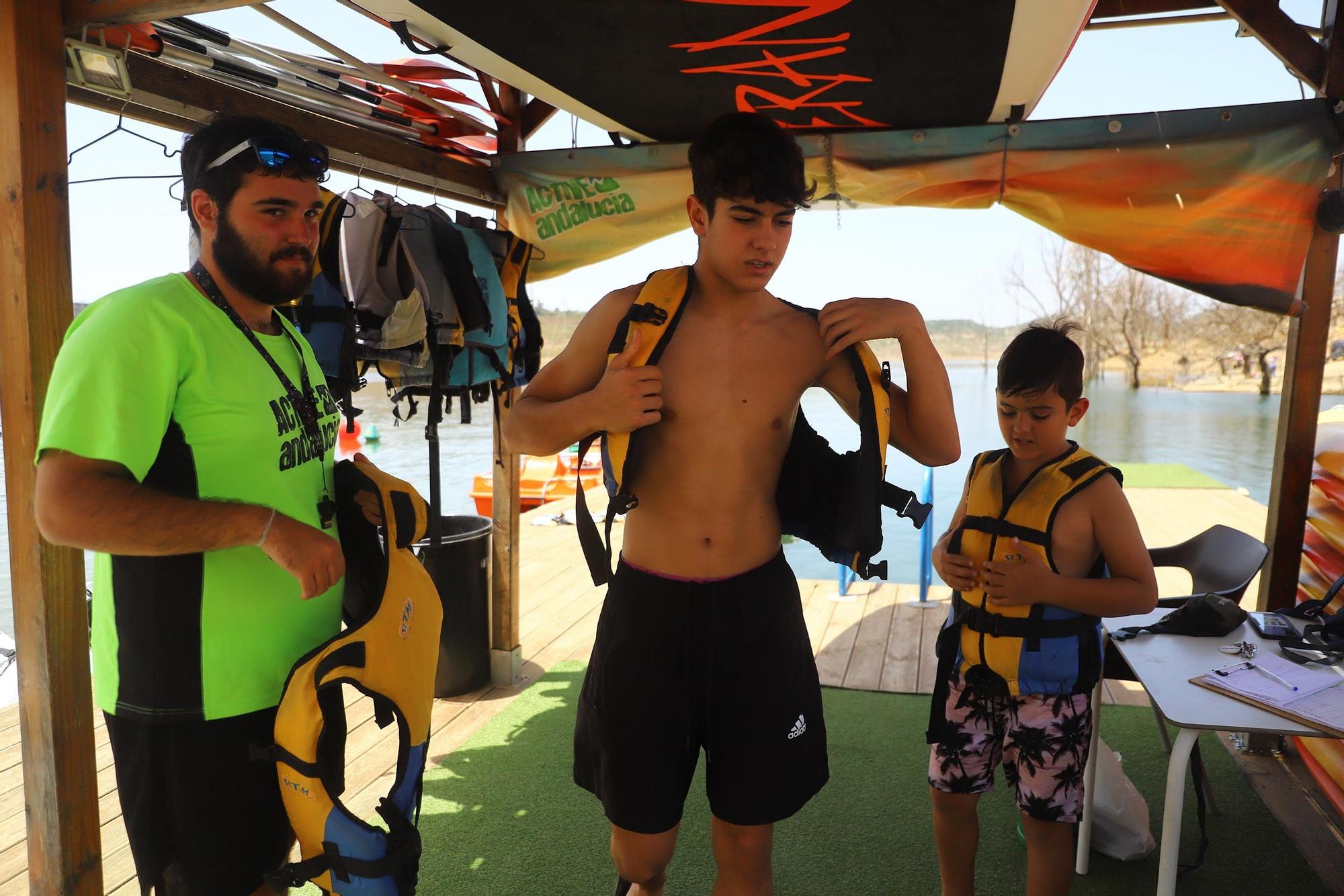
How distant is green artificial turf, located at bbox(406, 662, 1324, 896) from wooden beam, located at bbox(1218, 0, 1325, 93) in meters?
2.68

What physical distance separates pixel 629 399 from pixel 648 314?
216 mm

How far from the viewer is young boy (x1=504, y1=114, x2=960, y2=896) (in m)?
1.78

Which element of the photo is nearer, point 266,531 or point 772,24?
point 266,531

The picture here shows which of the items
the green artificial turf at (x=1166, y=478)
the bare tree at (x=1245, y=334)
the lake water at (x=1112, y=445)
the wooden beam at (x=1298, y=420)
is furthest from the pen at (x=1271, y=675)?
the bare tree at (x=1245, y=334)

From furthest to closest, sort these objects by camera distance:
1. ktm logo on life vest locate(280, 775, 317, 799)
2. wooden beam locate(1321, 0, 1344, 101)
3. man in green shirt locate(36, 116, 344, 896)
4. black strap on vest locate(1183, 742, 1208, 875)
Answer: wooden beam locate(1321, 0, 1344, 101)
black strap on vest locate(1183, 742, 1208, 875)
ktm logo on life vest locate(280, 775, 317, 799)
man in green shirt locate(36, 116, 344, 896)

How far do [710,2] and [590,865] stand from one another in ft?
8.59

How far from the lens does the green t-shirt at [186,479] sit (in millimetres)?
1322

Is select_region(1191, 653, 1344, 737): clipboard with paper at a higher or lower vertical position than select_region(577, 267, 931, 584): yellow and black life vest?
lower

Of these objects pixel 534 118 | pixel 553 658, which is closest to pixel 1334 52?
pixel 534 118

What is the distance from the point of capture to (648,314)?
1.70 metres

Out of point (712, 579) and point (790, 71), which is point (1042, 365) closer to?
point (712, 579)

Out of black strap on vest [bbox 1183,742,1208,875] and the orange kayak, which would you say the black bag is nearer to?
black strap on vest [bbox 1183,742,1208,875]

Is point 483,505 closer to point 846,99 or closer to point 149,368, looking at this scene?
point 846,99

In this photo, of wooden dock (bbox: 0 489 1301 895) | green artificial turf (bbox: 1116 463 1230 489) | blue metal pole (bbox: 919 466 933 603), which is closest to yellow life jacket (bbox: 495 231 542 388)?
wooden dock (bbox: 0 489 1301 895)
